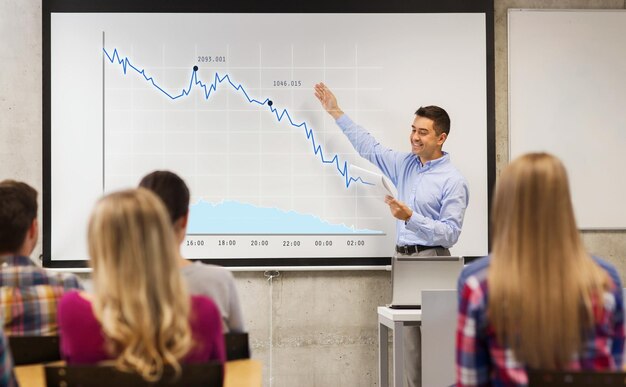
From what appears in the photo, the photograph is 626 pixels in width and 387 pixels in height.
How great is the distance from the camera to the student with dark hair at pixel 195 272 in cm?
212

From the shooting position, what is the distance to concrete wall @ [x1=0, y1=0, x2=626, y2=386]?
4.61 meters

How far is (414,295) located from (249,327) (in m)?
1.37

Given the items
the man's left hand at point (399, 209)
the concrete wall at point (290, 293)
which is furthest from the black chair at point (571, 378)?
the concrete wall at point (290, 293)

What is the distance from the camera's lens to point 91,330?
1683 mm

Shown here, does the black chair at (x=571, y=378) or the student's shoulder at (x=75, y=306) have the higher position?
the student's shoulder at (x=75, y=306)

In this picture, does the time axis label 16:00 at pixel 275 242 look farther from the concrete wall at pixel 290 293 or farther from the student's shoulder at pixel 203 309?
the student's shoulder at pixel 203 309

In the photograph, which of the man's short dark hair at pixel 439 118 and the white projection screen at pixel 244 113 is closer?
the man's short dark hair at pixel 439 118

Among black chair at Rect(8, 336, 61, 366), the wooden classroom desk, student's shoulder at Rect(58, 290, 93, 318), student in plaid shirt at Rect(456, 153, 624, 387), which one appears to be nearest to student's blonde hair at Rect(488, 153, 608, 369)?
student in plaid shirt at Rect(456, 153, 624, 387)

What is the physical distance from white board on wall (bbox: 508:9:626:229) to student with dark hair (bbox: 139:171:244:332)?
10.0 ft

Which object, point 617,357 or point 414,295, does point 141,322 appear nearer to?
point 617,357

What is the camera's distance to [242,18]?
4637mm

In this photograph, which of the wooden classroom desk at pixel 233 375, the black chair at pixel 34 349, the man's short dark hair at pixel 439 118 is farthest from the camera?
the man's short dark hair at pixel 439 118

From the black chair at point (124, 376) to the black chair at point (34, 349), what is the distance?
2.00 feet

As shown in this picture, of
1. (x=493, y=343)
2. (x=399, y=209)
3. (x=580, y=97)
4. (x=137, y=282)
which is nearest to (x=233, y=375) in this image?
(x=137, y=282)
